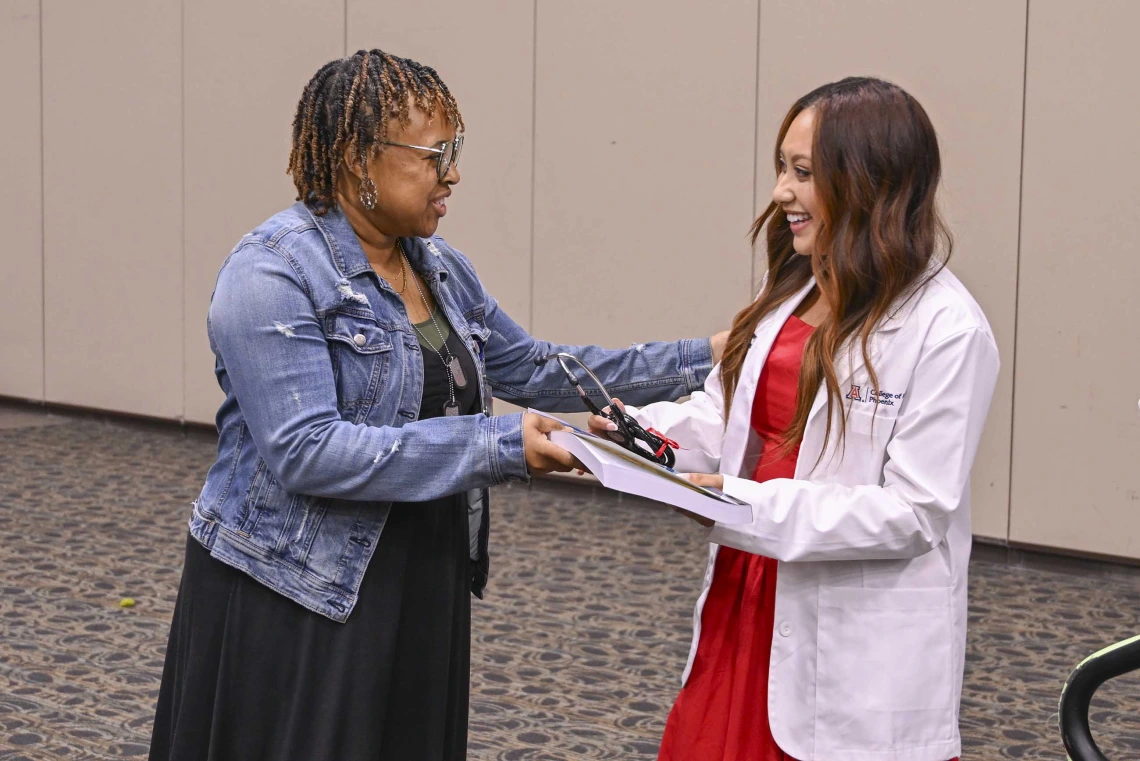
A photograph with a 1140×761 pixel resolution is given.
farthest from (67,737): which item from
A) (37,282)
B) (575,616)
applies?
(37,282)

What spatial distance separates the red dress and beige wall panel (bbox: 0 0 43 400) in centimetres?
876

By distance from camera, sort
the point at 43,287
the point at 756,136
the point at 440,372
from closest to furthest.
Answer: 1. the point at 440,372
2. the point at 756,136
3. the point at 43,287

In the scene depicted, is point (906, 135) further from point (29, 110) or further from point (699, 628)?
point (29, 110)

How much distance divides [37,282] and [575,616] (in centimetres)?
644

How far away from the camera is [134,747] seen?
4070mm

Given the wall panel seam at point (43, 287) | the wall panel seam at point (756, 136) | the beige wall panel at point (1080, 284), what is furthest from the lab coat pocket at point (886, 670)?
the wall panel seam at point (43, 287)

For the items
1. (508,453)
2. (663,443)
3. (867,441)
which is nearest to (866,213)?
(867,441)

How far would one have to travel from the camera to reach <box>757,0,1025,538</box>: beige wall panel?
250 inches

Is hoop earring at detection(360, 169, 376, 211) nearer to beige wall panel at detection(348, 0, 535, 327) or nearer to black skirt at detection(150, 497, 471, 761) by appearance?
black skirt at detection(150, 497, 471, 761)

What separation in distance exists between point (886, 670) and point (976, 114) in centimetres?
462

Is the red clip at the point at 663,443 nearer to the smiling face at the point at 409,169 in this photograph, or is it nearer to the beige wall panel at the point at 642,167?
the smiling face at the point at 409,169

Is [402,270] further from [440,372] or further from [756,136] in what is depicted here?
[756,136]

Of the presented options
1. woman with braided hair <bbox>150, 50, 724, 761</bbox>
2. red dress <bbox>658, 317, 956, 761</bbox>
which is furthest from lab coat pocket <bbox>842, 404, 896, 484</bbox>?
woman with braided hair <bbox>150, 50, 724, 761</bbox>

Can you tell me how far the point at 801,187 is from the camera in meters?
2.48
